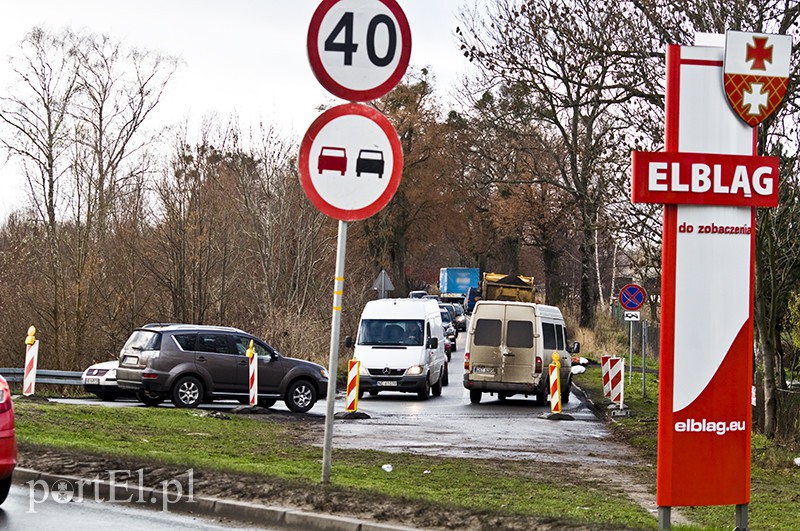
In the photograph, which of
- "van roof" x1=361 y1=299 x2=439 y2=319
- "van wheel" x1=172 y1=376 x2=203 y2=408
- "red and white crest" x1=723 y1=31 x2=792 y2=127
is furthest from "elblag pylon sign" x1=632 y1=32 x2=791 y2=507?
"van roof" x1=361 y1=299 x2=439 y2=319

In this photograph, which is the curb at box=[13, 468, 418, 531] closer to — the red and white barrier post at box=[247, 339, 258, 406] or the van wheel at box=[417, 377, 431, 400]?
the red and white barrier post at box=[247, 339, 258, 406]

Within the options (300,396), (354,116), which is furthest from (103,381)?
(354,116)

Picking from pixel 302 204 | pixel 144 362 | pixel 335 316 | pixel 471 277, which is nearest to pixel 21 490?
pixel 335 316

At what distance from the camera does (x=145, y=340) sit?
2475cm

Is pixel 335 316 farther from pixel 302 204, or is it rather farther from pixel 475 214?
pixel 475 214

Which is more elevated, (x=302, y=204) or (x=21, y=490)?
(x=302, y=204)

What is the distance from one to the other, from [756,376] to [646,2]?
708cm

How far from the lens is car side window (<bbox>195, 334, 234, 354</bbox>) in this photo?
2508 centimetres

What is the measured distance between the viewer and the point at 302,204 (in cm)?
4178

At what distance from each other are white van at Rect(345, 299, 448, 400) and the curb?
2064 cm

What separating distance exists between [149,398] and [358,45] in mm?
17591

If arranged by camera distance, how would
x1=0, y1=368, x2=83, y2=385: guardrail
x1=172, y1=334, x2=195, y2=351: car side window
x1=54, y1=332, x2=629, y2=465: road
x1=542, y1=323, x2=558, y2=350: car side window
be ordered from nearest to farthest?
x1=54, y1=332, x2=629, y2=465: road
x1=172, y1=334, x2=195, y2=351: car side window
x1=0, y1=368, x2=83, y2=385: guardrail
x1=542, y1=323, x2=558, y2=350: car side window

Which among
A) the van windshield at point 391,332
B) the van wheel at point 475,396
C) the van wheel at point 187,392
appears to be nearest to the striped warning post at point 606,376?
the van wheel at point 475,396

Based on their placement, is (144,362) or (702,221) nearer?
(702,221)
